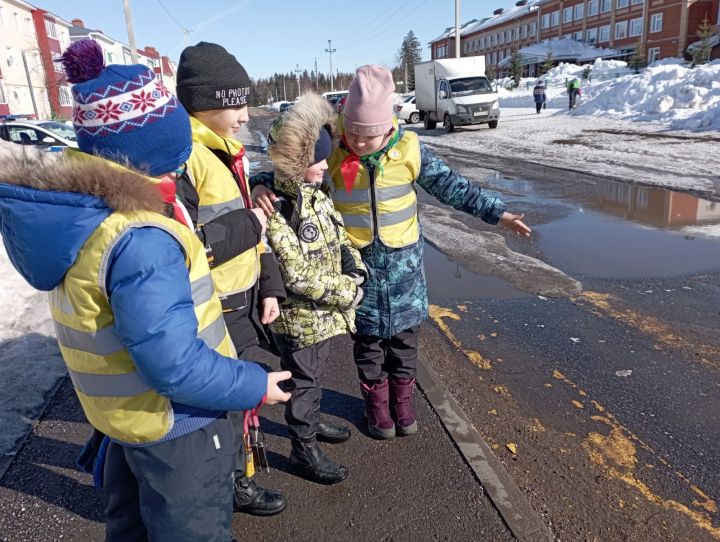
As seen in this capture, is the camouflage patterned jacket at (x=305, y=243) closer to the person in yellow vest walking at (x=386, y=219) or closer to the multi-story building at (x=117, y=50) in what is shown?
the person in yellow vest walking at (x=386, y=219)

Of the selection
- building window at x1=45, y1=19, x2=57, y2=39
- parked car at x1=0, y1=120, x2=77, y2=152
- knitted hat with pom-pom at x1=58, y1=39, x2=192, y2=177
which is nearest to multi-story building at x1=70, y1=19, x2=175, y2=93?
building window at x1=45, y1=19, x2=57, y2=39

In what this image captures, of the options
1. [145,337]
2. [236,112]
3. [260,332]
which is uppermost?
[236,112]

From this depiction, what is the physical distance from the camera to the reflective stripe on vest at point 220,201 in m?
2.04

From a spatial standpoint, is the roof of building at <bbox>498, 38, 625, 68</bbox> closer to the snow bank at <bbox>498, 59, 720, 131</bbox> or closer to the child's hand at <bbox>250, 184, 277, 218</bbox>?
the snow bank at <bbox>498, 59, 720, 131</bbox>

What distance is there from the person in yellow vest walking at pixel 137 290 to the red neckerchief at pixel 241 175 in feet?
2.00

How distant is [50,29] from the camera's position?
5038 cm

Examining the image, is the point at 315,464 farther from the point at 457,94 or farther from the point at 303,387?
the point at 457,94

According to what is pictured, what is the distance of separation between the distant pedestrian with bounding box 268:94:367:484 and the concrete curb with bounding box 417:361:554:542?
0.68 meters

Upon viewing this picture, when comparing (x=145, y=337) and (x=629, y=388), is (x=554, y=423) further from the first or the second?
(x=145, y=337)

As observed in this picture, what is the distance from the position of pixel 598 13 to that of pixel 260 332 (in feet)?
230

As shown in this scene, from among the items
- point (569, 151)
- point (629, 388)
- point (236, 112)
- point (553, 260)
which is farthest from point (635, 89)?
point (236, 112)

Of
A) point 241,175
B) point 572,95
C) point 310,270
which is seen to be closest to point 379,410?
point 310,270

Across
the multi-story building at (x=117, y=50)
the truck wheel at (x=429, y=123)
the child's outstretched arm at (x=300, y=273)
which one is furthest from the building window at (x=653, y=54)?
the child's outstretched arm at (x=300, y=273)

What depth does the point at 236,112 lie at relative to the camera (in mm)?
2330
